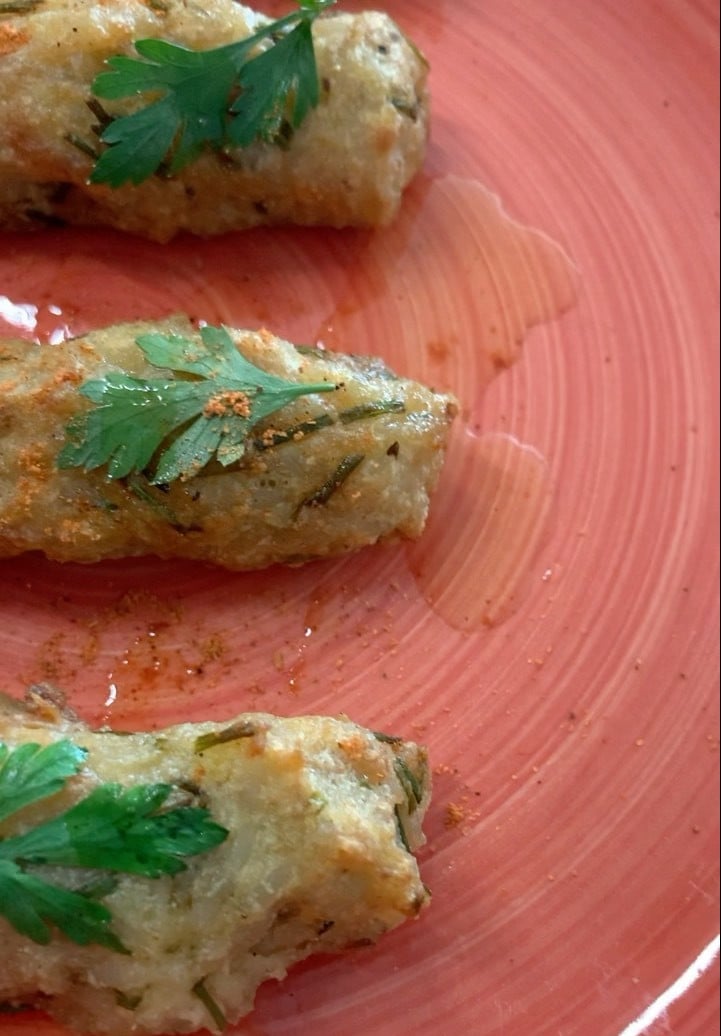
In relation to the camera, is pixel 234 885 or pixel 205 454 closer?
pixel 234 885

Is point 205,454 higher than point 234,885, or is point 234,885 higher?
point 205,454

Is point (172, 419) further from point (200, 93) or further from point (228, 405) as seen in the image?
point (200, 93)

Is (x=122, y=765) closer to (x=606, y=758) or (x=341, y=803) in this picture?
(x=341, y=803)

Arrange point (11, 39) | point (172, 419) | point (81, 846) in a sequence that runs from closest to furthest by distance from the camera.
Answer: point (81, 846)
point (172, 419)
point (11, 39)

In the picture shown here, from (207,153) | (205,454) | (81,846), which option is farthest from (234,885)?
(207,153)

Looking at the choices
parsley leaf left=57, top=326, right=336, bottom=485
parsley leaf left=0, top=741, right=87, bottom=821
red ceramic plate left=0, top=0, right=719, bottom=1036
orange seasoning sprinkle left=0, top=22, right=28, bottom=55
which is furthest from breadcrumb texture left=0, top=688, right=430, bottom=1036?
orange seasoning sprinkle left=0, top=22, right=28, bottom=55

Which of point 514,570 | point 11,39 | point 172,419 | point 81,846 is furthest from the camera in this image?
point 514,570
